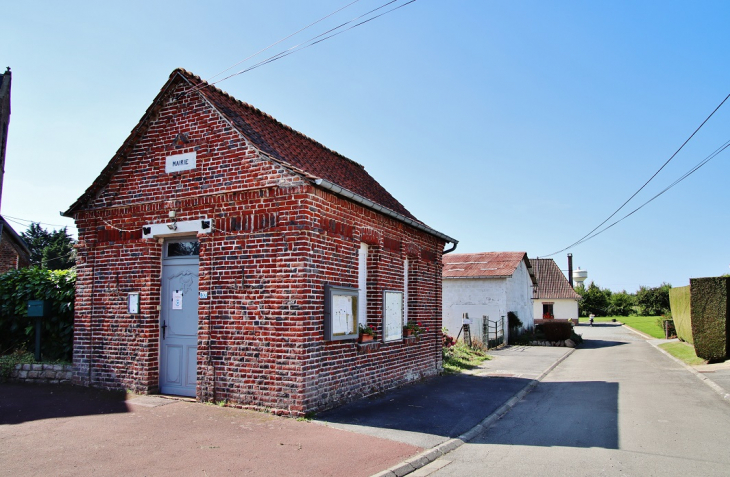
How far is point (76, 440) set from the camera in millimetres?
6293

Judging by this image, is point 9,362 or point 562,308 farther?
point 562,308

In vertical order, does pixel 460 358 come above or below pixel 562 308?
below

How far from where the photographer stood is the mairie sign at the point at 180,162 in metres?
9.09

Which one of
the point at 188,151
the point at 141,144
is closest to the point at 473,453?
the point at 188,151

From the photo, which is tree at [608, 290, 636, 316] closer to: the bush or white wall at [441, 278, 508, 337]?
the bush

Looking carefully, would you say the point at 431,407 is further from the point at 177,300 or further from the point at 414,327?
the point at 177,300

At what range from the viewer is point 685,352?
760 inches

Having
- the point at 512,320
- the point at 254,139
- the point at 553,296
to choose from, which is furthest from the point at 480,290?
the point at 553,296

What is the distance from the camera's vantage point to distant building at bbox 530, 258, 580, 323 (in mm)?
47500

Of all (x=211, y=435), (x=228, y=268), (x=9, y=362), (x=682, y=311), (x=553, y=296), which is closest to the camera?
(x=211, y=435)

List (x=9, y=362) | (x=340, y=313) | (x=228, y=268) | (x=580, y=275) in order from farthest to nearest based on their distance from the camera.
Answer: (x=580, y=275) → (x=9, y=362) → (x=340, y=313) → (x=228, y=268)

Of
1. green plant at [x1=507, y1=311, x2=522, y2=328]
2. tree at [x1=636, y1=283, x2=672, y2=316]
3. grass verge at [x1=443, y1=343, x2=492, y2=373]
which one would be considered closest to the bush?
green plant at [x1=507, y1=311, x2=522, y2=328]

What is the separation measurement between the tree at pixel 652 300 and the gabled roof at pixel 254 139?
163 feet

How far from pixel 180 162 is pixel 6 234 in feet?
69.2
